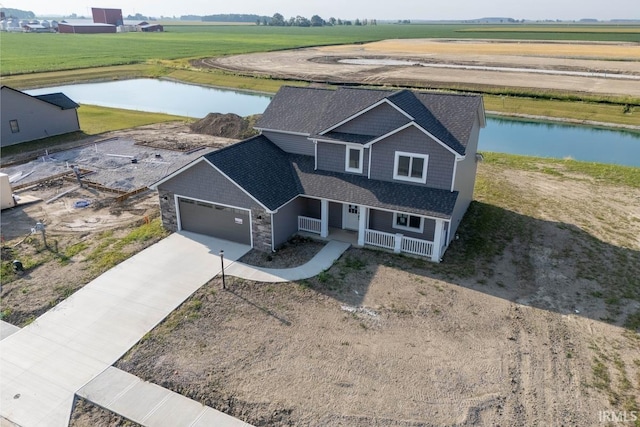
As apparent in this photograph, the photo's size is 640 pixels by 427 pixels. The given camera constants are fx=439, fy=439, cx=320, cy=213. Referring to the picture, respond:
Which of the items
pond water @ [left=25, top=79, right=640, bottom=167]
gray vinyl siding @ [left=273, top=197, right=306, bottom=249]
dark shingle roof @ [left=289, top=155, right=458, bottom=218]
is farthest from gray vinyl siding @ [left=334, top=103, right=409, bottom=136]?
pond water @ [left=25, top=79, right=640, bottom=167]

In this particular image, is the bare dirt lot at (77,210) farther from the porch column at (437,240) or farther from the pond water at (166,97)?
the pond water at (166,97)

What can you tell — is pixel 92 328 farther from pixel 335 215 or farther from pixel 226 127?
pixel 226 127

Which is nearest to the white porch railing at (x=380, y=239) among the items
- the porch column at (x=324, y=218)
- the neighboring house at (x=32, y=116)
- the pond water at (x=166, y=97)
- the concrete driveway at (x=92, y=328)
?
the porch column at (x=324, y=218)

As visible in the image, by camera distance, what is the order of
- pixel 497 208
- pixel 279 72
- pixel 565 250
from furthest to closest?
pixel 279 72, pixel 497 208, pixel 565 250

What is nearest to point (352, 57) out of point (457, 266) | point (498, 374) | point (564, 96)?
point (564, 96)

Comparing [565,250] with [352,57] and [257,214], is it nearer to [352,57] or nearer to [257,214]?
[257,214]

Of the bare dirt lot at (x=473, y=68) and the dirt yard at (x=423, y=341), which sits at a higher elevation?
the bare dirt lot at (x=473, y=68)
